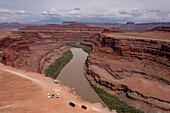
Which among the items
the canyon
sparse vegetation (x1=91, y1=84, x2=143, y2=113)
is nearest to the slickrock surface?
the canyon

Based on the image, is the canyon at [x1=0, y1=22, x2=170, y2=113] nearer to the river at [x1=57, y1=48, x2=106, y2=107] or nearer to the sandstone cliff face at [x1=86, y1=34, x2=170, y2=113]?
the sandstone cliff face at [x1=86, y1=34, x2=170, y2=113]

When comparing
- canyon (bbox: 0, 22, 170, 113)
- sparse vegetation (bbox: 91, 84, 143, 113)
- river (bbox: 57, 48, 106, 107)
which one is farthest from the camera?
river (bbox: 57, 48, 106, 107)

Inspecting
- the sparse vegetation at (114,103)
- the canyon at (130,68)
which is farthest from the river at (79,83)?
the canyon at (130,68)

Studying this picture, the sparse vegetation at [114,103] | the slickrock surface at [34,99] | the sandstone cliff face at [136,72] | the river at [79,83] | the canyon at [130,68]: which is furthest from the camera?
the river at [79,83]

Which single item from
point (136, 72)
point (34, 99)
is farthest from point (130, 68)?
point (34, 99)

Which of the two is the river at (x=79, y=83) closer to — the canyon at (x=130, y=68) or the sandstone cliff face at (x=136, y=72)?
the canyon at (x=130, y=68)

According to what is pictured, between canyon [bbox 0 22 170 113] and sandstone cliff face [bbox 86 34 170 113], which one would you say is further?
canyon [bbox 0 22 170 113]
